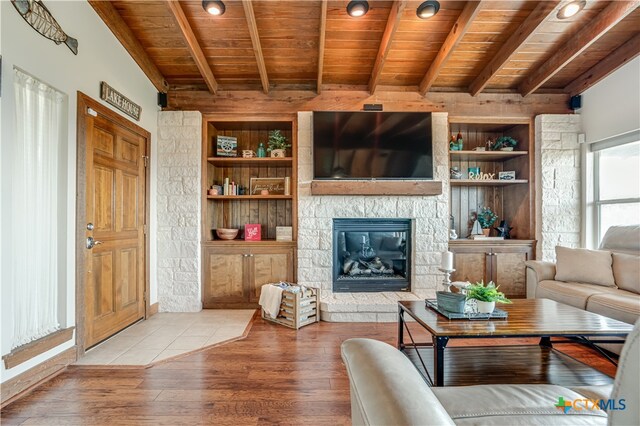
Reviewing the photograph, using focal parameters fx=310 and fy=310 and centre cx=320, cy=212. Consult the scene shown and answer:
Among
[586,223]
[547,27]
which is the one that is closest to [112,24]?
[547,27]

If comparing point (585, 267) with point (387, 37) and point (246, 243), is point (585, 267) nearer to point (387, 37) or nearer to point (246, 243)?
point (387, 37)

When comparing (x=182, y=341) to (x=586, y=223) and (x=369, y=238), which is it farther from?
(x=586, y=223)

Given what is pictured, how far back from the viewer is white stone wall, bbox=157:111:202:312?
3.77 meters

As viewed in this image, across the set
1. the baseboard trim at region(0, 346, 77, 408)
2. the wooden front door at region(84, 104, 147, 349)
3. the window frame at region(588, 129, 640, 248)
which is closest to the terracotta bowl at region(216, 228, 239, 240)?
the wooden front door at region(84, 104, 147, 349)

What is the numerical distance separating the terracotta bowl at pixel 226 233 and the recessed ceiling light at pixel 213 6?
2.36 m

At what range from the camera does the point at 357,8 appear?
2.63 m

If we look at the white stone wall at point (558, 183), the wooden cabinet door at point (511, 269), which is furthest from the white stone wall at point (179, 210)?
the white stone wall at point (558, 183)

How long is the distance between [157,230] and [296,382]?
2653 millimetres

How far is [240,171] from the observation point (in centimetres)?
433

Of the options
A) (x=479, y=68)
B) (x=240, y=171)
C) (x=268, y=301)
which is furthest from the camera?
(x=240, y=171)

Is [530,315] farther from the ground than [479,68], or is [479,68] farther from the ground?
[479,68]

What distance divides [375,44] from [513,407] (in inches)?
129

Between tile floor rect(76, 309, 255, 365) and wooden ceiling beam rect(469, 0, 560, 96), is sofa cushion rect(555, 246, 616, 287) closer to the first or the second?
wooden ceiling beam rect(469, 0, 560, 96)

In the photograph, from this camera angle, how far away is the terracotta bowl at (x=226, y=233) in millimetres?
3963
